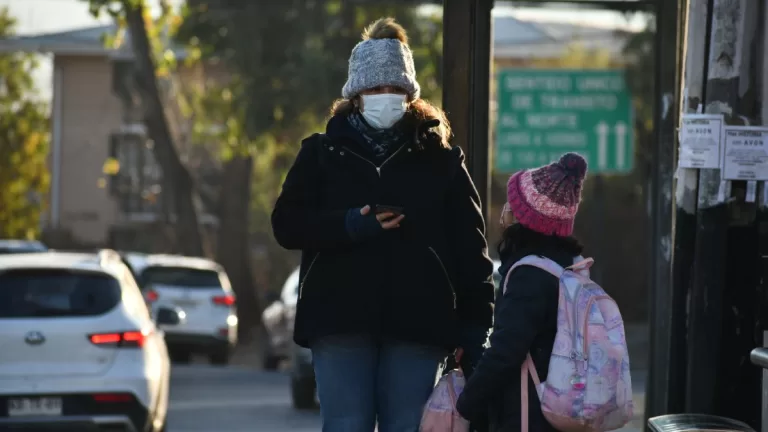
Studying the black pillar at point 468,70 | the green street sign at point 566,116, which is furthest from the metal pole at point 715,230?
the green street sign at point 566,116

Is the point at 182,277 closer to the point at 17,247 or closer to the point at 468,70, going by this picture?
the point at 17,247

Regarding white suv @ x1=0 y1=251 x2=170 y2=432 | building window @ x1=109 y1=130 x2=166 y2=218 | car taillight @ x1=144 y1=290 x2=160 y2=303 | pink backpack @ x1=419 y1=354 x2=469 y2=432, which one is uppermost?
pink backpack @ x1=419 y1=354 x2=469 y2=432

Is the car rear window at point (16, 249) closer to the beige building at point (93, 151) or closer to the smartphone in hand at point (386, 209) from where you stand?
the smartphone in hand at point (386, 209)

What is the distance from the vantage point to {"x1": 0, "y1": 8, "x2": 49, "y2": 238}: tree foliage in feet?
178

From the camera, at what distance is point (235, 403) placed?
60.0 feet

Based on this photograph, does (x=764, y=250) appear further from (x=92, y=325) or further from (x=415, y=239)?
(x=92, y=325)

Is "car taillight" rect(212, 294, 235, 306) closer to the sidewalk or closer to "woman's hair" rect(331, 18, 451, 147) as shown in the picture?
the sidewalk

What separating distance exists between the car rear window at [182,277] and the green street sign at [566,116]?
572 centimetres

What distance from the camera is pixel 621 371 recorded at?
542 centimetres

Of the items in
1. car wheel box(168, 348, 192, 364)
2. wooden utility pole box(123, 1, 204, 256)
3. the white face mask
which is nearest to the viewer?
the white face mask

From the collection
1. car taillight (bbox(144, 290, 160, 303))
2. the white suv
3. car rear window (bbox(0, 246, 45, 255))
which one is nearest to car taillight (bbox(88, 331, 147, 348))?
the white suv

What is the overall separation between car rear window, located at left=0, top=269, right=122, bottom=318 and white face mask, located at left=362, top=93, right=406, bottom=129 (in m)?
5.97

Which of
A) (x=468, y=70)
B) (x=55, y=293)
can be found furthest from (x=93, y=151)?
(x=468, y=70)

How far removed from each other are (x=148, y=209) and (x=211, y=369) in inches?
1319
